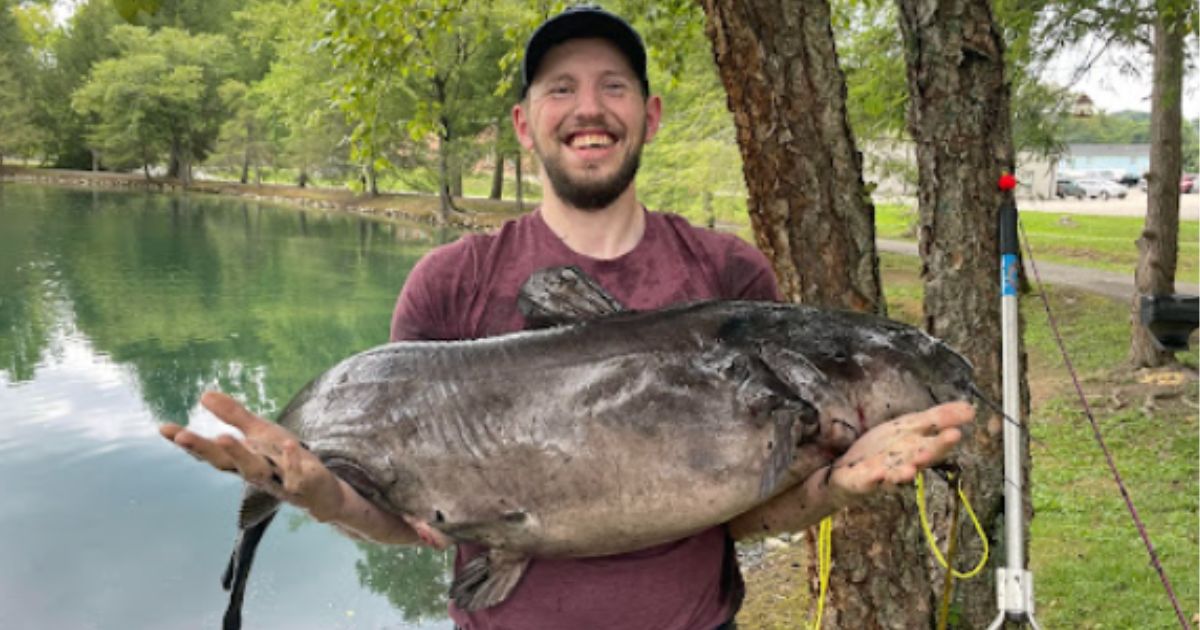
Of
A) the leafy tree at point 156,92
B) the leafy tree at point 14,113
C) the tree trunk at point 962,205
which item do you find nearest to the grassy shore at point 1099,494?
the tree trunk at point 962,205

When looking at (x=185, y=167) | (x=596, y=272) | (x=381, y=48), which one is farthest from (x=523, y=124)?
(x=185, y=167)

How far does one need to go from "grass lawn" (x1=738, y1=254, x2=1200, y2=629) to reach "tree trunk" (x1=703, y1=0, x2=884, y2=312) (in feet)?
6.11

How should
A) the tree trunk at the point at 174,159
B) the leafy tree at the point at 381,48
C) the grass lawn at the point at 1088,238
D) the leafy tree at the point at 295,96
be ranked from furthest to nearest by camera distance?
the tree trunk at the point at 174,159
the leafy tree at the point at 295,96
the grass lawn at the point at 1088,238
the leafy tree at the point at 381,48

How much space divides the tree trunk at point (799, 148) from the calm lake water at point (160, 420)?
5.49 metres

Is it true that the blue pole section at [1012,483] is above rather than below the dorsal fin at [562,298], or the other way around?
below

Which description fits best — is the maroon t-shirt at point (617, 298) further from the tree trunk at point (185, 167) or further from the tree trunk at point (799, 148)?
the tree trunk at point (185, 167)

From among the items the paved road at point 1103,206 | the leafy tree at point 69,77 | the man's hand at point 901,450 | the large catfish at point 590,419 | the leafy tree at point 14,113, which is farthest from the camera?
the leafy tree at point 69,77

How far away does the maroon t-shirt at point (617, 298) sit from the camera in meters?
2.12

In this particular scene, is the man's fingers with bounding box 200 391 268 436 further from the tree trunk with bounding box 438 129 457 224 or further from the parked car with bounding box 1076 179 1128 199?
the parked car with bounding box 1076 179 1128 199

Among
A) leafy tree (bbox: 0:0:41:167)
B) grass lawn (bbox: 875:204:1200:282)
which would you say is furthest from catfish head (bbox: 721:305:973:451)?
leafy tree (bbox: 0:0:41:167)

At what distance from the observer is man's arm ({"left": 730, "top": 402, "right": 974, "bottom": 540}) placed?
179 centimetres

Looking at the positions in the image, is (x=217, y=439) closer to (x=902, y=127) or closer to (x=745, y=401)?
(x=745, y=401)

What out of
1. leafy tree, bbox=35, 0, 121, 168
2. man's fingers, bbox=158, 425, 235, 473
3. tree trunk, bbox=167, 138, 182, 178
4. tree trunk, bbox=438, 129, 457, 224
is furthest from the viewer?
leafy tree, bbox=35, 0, 121, 168

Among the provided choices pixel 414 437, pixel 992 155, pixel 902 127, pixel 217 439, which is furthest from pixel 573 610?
pixel 902 127
